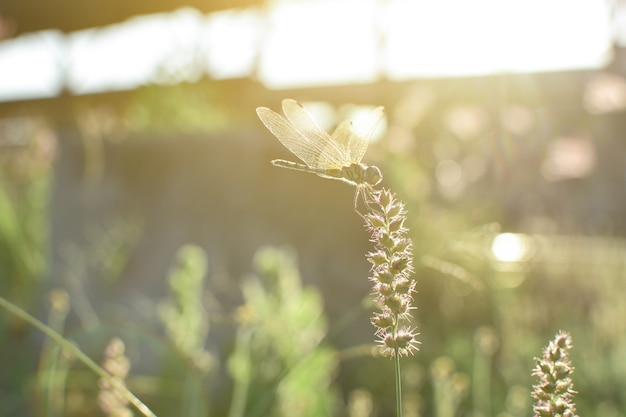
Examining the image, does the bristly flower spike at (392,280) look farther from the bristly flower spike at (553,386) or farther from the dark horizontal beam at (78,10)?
the dark horizontal beam at (78,10)

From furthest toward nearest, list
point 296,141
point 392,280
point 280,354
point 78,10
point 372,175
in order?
point 78,10 < point 280,354 < point 296,141 < point 372,175 < point 392,280

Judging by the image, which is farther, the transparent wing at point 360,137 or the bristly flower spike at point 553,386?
the transparent wing at point 360,137

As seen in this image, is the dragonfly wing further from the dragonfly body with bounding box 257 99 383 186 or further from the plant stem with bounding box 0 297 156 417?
the plant stem with bounding box 0 297 156 417

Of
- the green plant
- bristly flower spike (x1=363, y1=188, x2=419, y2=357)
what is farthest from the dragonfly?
the green plant

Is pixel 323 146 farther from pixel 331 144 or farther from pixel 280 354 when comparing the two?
pixel 280 354

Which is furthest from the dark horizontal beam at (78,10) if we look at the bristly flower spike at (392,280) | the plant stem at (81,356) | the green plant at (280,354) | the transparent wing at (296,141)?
the bristly flower spike at (392,280)

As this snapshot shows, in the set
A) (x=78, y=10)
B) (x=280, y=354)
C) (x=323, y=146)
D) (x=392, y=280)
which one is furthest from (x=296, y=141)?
(x=78, y=10)
